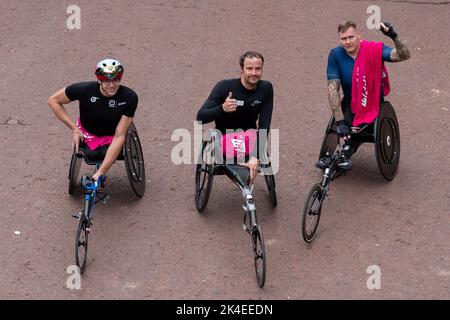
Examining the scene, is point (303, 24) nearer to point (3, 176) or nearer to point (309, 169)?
point (309, 169)

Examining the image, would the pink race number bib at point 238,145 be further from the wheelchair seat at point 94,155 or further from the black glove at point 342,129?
the wheelchair seat at point 94,155

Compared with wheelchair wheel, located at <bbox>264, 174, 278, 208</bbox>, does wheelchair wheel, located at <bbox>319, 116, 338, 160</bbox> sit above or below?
above

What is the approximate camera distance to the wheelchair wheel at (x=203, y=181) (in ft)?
32.2

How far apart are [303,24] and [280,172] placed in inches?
159

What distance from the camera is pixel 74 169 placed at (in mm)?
10211

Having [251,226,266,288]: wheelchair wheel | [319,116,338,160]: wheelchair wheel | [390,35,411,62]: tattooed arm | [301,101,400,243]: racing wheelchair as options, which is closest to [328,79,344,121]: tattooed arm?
[301,101,400,243]: racing wheelchair

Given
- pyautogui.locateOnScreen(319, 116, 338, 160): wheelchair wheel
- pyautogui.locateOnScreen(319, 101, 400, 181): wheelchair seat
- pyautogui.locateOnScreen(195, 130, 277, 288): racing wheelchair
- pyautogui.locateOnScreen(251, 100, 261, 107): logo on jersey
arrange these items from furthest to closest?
pyautogui.locateOnScreen(319, 116, 338, 160): wheelchair wheel
pyautogui.locateOnScreen(319, 101, 400, 181): wheelchair seat
pyautogui.locateOnScreen(251, 100, 261, 107): logo on jersey
pyautogui.locateOnScreen(195, 130, 277, 288): racing wheelchair

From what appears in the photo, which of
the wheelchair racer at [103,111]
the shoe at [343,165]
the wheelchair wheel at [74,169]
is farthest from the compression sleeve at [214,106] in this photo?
the wheelchair wheel at [74,169]

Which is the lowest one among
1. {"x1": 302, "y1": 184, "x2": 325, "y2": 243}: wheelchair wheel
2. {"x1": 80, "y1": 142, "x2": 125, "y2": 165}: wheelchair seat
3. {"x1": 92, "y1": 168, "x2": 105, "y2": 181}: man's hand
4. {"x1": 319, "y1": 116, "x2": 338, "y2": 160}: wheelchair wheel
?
{"x1": 302, "y1": 184, "x2": 325, "y2": 243}: wheelchair wheel

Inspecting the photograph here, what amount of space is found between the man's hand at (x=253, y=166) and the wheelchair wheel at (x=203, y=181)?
43cm

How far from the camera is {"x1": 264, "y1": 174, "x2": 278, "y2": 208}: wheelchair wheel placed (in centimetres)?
996

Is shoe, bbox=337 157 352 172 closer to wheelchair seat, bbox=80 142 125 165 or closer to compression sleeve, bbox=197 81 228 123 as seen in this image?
compression sleeve, bbox=197 81 228 123

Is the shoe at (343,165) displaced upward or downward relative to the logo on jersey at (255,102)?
downward

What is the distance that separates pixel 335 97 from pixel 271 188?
44.7 inches
